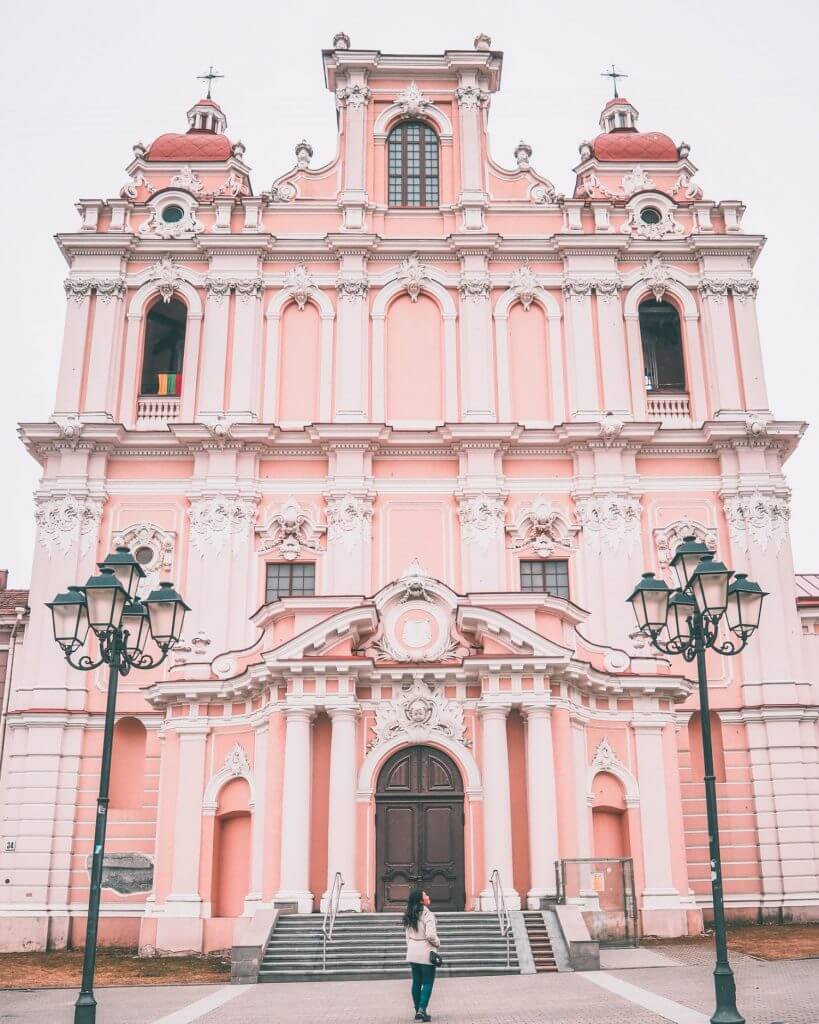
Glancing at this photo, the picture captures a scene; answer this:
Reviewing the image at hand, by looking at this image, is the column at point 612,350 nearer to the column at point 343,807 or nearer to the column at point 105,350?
the column at point 343,807

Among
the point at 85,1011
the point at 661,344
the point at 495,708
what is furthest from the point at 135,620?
the point at 661,344

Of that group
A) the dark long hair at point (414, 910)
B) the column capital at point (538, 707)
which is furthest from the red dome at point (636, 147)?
the dark long hair at point (414, 910)

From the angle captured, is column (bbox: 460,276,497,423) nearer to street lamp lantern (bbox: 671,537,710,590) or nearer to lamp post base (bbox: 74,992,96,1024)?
street lamp lantern (bbox: 671,537,710,590)

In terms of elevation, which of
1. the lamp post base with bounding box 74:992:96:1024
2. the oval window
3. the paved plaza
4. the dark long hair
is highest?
the oval window

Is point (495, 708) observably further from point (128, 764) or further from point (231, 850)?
point (128, 764)

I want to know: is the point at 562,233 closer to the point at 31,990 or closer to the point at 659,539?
the point at 659,539

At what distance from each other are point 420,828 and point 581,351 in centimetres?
1582

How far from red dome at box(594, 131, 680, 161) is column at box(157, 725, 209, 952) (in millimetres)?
24103

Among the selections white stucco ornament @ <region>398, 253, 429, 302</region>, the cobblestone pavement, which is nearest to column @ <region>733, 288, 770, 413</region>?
white stucco ornament @ <region>398, 253, 429, 302</region>

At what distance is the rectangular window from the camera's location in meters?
31.7

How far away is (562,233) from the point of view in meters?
34.8

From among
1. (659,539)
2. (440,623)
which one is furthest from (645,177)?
(440,623)

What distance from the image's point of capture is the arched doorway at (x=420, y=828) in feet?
80.0

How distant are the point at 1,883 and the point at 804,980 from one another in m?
20.0
